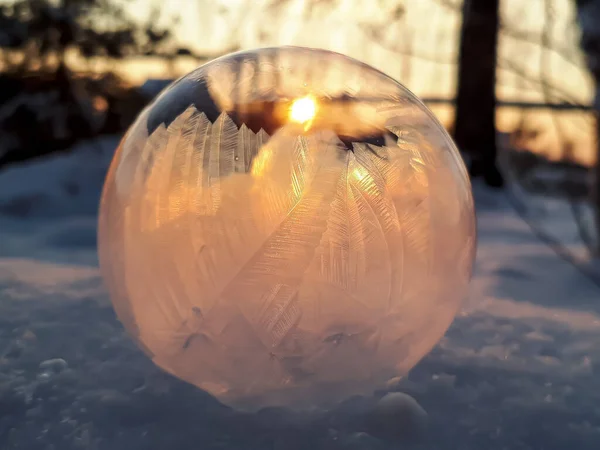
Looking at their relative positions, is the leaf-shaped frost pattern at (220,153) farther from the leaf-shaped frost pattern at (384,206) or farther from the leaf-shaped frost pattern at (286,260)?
the leaf-shaped frost pattern at (384,206)

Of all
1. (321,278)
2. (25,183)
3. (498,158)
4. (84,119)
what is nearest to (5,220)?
(25,183)

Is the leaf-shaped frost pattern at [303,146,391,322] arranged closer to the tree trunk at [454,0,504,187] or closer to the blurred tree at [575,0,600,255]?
the blurred tree at [575,0,600,255]

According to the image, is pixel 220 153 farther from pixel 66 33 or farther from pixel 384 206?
pixel 66 33

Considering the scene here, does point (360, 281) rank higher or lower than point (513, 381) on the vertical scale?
higher

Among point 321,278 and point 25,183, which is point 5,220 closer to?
point 25,183

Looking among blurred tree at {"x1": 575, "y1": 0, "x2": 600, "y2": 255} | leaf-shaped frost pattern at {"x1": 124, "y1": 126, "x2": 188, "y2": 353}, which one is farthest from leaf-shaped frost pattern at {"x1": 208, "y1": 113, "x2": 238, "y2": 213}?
blurred tree at {"x1": 575, "y1": 0, "x2": 600, "y2": 255}
